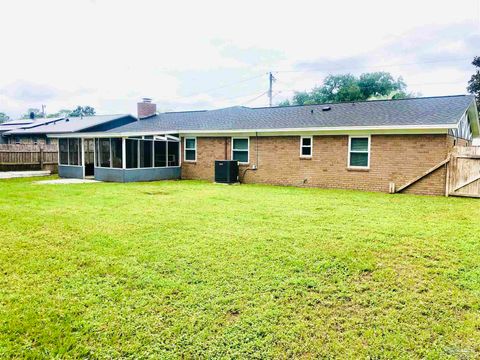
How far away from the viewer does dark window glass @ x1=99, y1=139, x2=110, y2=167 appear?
1658 cm

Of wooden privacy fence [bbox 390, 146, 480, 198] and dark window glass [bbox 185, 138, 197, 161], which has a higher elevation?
dark window glass [bbox 185, 138, 197, 161]

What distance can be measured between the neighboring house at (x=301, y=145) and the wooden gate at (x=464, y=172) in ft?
0.85

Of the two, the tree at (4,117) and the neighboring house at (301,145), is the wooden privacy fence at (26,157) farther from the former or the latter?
the tree at (4,117)

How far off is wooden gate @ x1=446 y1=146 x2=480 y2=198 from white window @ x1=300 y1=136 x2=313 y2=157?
474 centimetres

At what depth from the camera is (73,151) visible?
1772cm

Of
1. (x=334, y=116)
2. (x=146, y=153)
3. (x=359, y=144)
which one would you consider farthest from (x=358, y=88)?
(x=146, y=153)

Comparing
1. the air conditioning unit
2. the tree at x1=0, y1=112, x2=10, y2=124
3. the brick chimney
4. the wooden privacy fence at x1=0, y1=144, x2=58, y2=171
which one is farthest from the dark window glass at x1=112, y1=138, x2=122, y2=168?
the tree at x1=0, y1=112, x2=10, y2=124

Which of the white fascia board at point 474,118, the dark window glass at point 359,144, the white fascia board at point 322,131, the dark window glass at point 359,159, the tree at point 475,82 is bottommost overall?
the dark window glass at point 359,159

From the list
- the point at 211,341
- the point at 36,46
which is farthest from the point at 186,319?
the point at 36,46

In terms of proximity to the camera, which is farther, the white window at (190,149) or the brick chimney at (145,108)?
the brick chimney at (145,108)

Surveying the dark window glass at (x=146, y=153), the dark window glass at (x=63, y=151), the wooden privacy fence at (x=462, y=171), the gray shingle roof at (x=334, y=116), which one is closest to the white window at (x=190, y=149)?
the gray shingle roof at (x=334, y=116)

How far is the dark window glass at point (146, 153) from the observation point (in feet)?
53.2

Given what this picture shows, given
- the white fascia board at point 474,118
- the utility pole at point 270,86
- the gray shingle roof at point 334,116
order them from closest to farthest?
1. the gray shingle roof at point 334,116
2. the white fascia board at point 474,118
3. the utility pole at point 270,86

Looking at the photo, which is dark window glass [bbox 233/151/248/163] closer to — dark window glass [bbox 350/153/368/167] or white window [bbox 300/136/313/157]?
white window [bbox 300/136/313/157]
